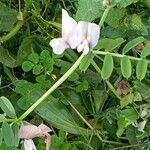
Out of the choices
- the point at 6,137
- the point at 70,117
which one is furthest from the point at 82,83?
the point at 6,137

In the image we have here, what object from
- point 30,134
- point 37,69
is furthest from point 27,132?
point 37,69

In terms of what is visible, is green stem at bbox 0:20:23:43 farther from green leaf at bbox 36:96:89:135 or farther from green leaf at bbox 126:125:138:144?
green leaf at bbox 126:125:138:144

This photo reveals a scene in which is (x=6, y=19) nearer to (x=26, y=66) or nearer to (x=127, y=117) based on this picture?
(x=26, y=66)

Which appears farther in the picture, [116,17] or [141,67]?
[116,17]

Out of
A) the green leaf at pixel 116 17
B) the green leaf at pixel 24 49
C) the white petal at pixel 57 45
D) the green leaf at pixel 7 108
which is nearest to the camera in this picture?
the white petal at pixel 57 45

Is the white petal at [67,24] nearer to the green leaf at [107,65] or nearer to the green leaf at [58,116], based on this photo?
the green leaf at [107,65]

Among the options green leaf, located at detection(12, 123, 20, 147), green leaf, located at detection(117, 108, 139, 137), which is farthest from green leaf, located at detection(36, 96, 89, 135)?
green leaf, located at detection(12, 123, 20, 147)

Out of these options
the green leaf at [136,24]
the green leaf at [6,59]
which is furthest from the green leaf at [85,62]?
the green leaf at [6,59]
